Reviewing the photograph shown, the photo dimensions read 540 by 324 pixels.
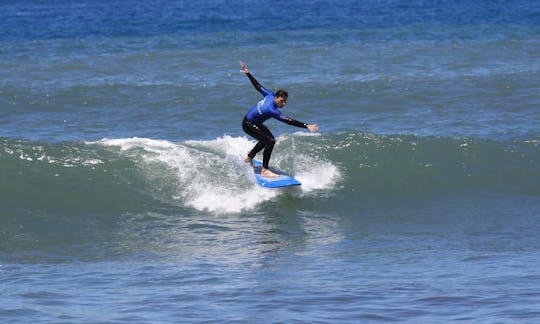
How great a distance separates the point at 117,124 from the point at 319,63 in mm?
8191

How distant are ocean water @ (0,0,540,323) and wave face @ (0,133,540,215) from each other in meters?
0.04

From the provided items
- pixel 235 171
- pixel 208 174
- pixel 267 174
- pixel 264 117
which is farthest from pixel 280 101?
pixel 208 174

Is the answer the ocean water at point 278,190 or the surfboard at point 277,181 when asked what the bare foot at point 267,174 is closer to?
the surfboard at point 277,181

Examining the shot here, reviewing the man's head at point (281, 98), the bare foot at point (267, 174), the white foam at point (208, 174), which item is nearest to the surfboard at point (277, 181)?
the bare foot at point (267, 174)

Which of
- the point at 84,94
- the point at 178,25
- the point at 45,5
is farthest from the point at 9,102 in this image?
the point at 45,5

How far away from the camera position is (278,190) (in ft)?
54.0

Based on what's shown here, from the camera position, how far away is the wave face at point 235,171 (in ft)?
53.8

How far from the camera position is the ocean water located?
1101cm

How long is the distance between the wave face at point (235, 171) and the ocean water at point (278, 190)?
0.04 metres

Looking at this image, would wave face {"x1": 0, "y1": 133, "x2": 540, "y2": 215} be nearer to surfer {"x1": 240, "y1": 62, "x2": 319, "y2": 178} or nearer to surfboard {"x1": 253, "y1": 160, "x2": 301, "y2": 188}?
surfboard {"x1": 253, "y1": 160, "x2": 301, "y2": 188}

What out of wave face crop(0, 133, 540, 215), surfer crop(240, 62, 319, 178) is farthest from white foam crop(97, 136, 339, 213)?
surfer crop(240, 62, 319, 178)

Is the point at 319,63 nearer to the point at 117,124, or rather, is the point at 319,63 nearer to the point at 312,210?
the point at 117,124

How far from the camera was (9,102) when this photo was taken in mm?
24359

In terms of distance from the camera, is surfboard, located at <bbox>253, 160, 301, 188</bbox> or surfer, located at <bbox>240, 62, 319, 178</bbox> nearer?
surfer, located at <bbox>240, 62, 319, 178</bbox>
